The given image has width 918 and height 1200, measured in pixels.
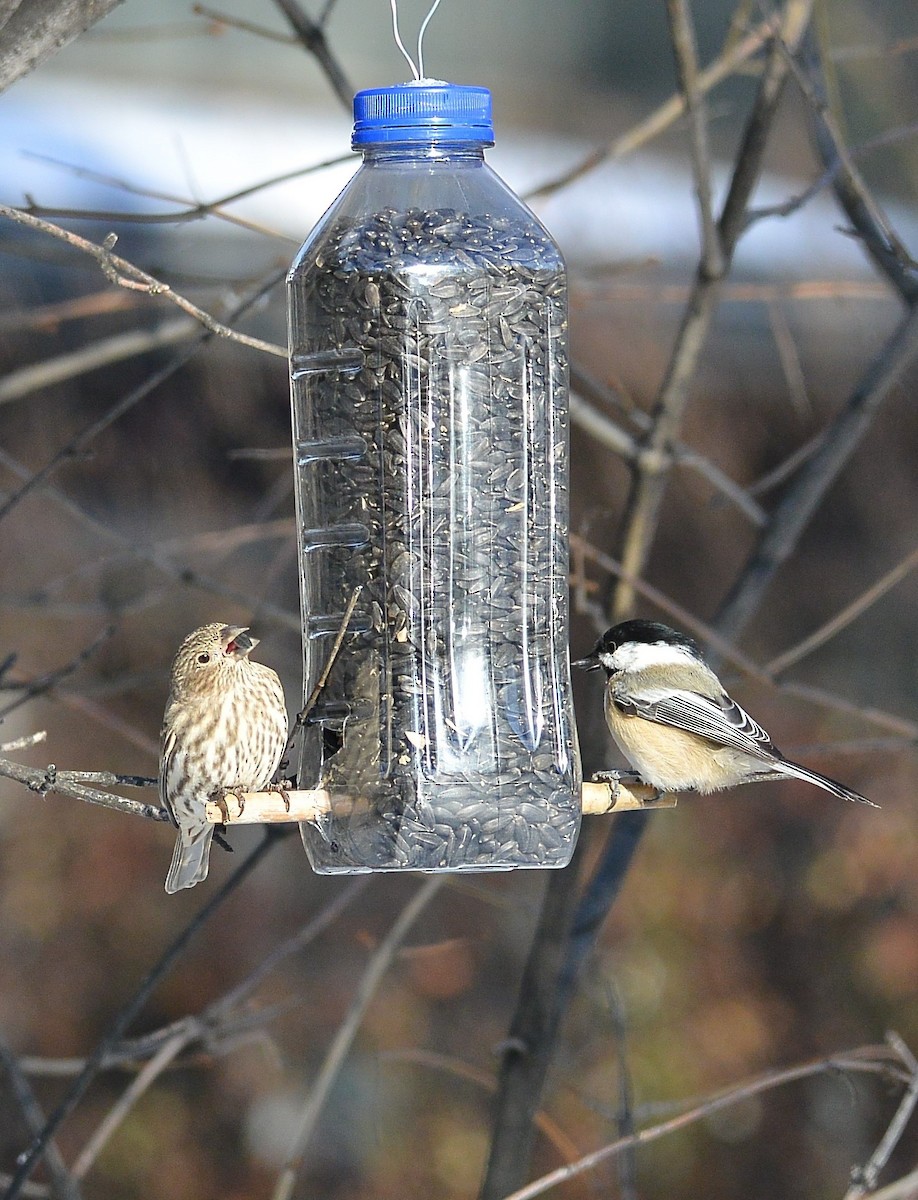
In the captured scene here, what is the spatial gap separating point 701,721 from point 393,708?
4.05 ft

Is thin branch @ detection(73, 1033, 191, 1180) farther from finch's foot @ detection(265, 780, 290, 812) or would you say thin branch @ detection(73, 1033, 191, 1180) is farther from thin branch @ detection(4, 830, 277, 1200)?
finch's foot @ detection(265, 780, 290, 812)

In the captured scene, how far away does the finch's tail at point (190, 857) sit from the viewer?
3828 mm

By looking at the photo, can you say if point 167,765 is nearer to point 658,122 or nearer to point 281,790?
point 281,790

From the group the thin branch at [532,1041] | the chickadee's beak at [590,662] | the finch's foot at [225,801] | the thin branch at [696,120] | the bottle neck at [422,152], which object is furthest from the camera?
the thin branch at [532,1041]

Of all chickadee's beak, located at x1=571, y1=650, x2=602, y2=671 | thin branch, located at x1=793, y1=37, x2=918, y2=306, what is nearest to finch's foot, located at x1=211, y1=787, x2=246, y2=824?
chickadee's beak, located at x1=571, y1=650, x2=602, y2=671

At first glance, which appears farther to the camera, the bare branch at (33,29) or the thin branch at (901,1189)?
the thin branch at (901,1189)

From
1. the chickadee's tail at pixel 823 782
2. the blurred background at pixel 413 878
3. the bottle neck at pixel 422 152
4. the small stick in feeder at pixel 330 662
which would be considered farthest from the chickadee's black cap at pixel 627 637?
the blurred background at pixel 413 878

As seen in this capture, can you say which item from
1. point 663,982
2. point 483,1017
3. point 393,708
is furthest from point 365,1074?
point 393,708

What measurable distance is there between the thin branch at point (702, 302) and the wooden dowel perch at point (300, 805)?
1390mm

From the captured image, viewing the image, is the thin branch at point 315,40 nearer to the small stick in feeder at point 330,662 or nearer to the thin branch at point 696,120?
the thin branch at point 696,120

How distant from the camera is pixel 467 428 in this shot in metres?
3.50

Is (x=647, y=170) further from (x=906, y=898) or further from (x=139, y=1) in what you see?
(x=906, y=898)

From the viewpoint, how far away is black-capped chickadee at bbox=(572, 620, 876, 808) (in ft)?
14.1

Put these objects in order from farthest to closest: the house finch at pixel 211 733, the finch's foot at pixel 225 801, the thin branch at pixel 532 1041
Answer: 1. the thin branch at pixel 532 1041
2. the house finch at pixel 211 733
3. the finch's foot at pixel 225 801
